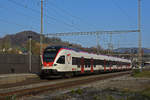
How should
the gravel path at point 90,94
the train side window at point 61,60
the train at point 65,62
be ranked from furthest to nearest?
the train side window at point 61,60 → the train at point 65,62 → the gravel path at point 90,94

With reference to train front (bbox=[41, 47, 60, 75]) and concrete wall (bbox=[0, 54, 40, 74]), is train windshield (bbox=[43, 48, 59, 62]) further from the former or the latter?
concrete wall (bbox=[0, 54, 40, 74])

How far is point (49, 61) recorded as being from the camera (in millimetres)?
23422

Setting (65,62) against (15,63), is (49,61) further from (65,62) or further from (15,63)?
(15,63)

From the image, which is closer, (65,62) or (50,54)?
(50,54)

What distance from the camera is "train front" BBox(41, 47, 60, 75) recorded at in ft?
76.1

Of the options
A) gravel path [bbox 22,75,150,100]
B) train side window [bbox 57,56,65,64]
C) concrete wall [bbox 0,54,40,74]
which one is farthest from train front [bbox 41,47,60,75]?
gravel path [bbox 22,75,150,100]

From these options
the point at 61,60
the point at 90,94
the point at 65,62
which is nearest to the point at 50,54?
the point at 61,60

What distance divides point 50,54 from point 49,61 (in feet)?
2.52

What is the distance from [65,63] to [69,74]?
6.50 feet

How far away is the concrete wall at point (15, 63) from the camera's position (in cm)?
2700

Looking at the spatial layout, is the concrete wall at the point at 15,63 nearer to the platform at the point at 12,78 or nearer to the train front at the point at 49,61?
the platform at the point at 12,78

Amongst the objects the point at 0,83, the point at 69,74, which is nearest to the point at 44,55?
the point at 69,74

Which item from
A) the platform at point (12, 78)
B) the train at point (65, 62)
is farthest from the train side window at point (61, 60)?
the platform at point (12, 78)

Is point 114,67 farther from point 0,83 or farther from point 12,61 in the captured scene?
point 0,83
